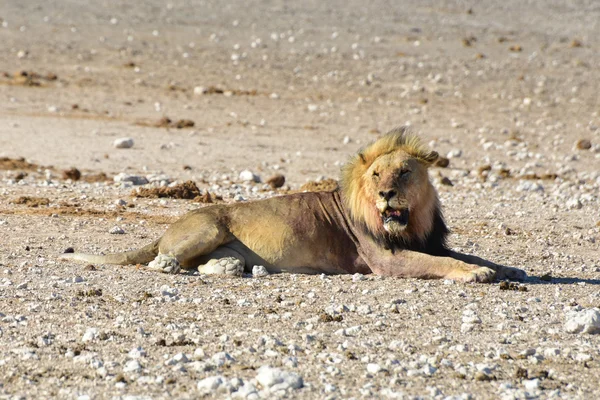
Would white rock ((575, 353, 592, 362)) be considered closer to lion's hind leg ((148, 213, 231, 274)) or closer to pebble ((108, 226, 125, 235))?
lion's hind leg ((148, 213, 231, 274))

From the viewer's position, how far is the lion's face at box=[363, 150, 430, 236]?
24.2ft

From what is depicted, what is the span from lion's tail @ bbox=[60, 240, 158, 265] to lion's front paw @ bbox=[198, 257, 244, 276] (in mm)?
473

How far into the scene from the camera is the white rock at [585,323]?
19.8 ft

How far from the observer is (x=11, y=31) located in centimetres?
2248

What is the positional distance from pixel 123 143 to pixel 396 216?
300 inches

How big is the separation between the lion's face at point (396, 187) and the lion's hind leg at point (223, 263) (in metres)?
1.04

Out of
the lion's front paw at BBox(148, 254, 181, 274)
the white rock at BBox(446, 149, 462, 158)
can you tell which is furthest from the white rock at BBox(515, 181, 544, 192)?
the lion's front paw at BBox(148, 254, 181, 274)

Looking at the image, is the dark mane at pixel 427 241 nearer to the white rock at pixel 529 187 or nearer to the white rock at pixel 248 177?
the white rock at pixel 248 177

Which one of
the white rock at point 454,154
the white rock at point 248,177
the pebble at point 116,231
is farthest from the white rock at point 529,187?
the pebble at point 116,231

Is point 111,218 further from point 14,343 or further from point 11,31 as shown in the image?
point 11,31

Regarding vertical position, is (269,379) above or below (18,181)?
above

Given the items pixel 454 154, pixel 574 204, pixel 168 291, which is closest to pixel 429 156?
pixel 168 291

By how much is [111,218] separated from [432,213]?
343cm

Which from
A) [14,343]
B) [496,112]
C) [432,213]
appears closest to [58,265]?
[14,343]
